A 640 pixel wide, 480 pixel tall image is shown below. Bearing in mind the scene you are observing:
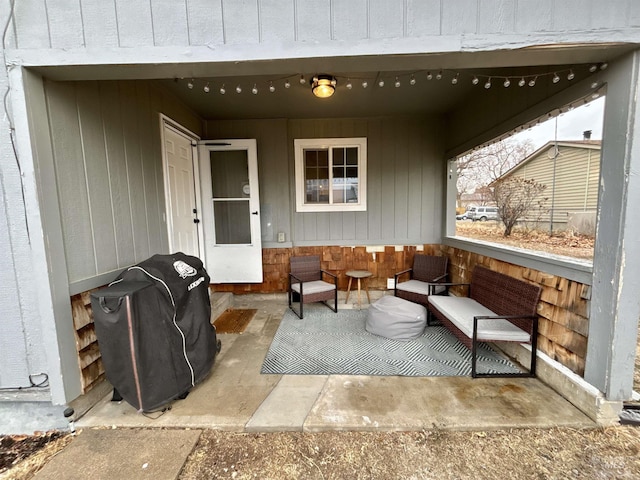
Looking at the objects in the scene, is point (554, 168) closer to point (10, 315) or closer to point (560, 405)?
point (560, 405)

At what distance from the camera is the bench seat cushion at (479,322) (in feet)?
6.51

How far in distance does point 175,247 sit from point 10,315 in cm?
140

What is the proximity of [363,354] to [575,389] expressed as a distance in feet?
4.76

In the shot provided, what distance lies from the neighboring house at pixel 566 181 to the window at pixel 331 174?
1.94 metres

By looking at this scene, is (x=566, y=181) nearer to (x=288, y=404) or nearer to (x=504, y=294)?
(x=504, y=294)

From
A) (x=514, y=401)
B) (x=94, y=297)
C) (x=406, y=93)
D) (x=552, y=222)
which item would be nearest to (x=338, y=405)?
(x=514, y=401)

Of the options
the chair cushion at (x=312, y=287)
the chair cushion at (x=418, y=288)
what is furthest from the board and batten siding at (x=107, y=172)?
the chair cushion at (x=418, y=288)

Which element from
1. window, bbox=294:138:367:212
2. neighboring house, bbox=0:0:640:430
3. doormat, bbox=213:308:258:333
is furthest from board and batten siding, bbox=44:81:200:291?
window, bbox=294:138:367:212

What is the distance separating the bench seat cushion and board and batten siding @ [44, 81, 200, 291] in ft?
9.34

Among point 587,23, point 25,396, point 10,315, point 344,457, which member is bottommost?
point 344,457

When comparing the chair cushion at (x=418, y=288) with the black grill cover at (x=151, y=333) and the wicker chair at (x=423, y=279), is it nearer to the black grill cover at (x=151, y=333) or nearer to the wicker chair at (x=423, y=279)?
the wicker chair at (x=423, y=279)

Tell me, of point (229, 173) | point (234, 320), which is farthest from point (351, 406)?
point (229, 173)

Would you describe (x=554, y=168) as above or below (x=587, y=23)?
below

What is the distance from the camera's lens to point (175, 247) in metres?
2.90
